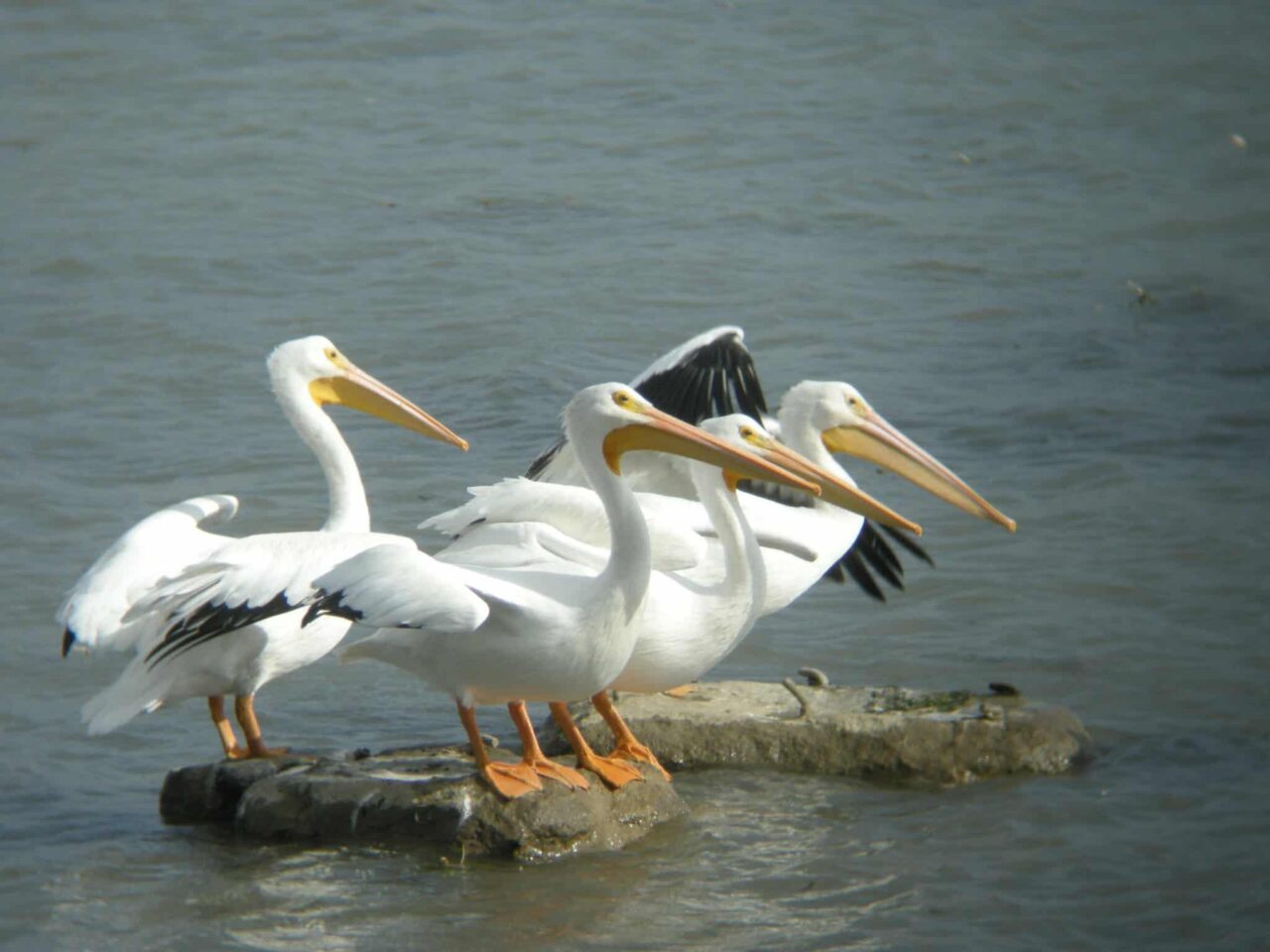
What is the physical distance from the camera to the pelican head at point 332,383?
6.24 meters

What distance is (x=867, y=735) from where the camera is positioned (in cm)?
557

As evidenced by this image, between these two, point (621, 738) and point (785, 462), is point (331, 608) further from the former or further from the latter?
point (785, 462)

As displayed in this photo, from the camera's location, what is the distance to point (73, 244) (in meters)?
12.2

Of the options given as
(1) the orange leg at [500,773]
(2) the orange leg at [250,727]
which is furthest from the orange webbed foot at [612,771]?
(2) the orange leg at [250,727]

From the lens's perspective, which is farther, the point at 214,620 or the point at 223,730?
the point at 223,730

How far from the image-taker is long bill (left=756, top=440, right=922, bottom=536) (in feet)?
19.0

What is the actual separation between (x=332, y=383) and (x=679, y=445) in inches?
66.7

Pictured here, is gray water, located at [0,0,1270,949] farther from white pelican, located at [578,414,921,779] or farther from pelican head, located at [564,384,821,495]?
pelican head, located at [564,384,821,495]

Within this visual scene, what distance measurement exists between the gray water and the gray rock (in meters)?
0.10

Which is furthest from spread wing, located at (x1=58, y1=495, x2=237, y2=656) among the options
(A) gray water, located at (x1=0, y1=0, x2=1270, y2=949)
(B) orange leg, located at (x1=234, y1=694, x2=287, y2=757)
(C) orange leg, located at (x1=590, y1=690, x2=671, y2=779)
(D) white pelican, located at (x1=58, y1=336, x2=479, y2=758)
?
(C) orange leg, located at (x1=590, y1=690, x2=671, y2=779)

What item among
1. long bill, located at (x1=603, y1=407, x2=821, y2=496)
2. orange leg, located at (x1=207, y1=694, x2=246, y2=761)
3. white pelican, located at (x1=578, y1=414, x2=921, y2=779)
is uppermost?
long bill, located at (x1=603, y1=407, x2=821, y2=496)

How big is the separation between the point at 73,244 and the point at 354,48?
4616 millimetres

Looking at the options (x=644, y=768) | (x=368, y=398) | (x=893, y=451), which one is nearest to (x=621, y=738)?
(x=644, y=768)

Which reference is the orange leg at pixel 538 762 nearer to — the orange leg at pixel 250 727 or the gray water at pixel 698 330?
the gray water at pixel 698 330
